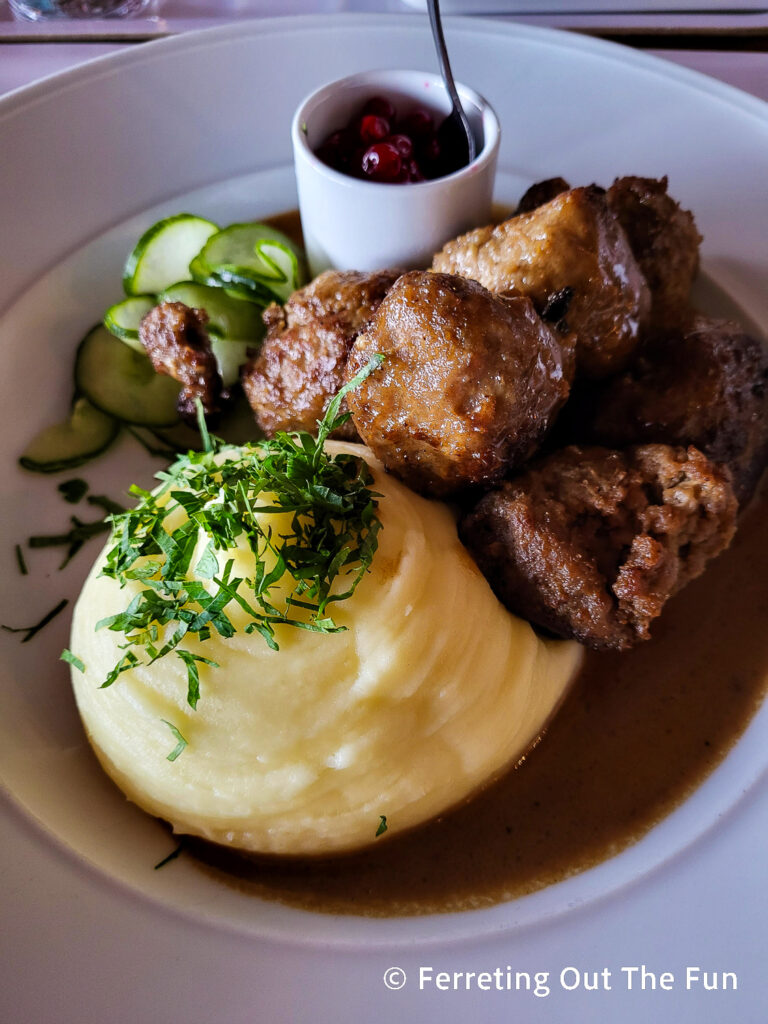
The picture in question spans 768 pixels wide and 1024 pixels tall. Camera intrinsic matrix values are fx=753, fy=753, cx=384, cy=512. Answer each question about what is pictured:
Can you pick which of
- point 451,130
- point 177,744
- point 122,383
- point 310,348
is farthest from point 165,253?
point 177,744

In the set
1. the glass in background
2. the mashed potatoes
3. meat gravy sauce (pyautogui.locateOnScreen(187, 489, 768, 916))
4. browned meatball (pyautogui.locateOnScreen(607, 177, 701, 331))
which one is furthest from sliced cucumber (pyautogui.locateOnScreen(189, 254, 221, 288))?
the glass in background

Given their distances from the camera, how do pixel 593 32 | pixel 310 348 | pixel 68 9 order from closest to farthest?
1. pixel 310 348
2. pixel 593 32
3. pixel 68 9

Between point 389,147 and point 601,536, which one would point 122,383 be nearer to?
point 389,147

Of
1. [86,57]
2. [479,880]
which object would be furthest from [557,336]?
[86,57]

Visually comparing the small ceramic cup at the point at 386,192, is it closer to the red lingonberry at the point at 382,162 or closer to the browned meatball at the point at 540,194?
the red lingonberry at the point at 382,162

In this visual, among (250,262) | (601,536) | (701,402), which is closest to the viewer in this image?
(601,536)

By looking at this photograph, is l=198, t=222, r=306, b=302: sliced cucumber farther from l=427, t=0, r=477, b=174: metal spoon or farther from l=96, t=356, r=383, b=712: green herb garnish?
Answer: l=96, t=356, r=383, b=712: green herb garnish
